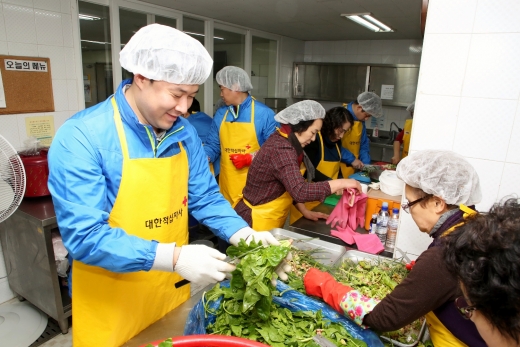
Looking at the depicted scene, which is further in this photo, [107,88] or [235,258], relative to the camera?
[107,88]

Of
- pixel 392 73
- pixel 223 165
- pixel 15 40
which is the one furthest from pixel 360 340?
pixel 392 73

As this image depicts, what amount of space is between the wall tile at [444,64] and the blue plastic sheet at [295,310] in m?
1.28

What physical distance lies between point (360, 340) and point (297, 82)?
6257 mm

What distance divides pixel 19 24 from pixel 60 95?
61 centimetres

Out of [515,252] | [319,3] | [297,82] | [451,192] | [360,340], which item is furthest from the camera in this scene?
[297,82]

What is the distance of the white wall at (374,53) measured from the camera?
6.39 m

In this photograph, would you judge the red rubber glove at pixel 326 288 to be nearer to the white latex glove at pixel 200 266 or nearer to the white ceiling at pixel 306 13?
the white latex glove at pixel 200 266

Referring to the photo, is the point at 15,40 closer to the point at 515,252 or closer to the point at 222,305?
the point at 222,305

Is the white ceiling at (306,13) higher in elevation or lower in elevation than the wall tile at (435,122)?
higher

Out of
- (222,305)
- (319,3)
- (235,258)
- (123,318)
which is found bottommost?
(123,318)

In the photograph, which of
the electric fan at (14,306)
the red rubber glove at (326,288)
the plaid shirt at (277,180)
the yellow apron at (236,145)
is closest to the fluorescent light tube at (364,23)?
the yellow apron at (236,145)

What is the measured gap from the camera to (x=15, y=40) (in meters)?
2.76

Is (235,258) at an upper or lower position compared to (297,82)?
lower

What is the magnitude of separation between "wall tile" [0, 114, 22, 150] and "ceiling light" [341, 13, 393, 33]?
3649 millimetres
